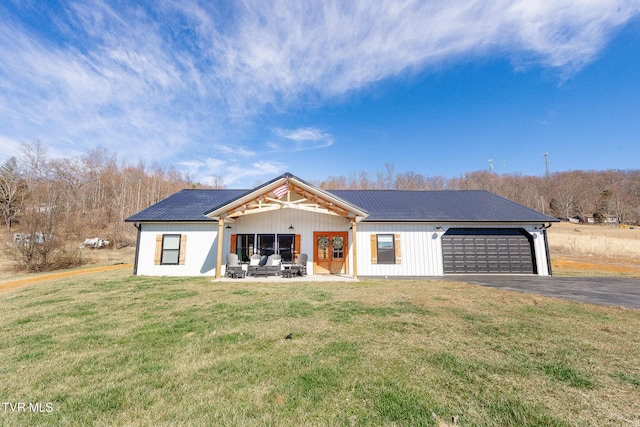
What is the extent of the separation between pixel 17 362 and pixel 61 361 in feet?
2.04

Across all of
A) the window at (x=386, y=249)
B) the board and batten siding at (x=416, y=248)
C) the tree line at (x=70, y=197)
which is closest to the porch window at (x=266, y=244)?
the board and batten siding at (x=416, y=248)

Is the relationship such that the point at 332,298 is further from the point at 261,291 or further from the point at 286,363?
the point at 286,363

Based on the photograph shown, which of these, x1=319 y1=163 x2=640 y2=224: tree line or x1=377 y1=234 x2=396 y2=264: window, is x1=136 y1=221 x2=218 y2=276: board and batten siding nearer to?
x1=377 y1=234 x2=396 y2=264: window

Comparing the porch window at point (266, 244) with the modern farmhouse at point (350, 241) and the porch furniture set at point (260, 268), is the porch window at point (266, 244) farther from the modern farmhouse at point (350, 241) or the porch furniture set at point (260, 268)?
the porch furniture set at point (260, 268)

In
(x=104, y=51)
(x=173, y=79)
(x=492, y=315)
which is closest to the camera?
(x=492, y=315)

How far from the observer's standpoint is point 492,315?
5.64m

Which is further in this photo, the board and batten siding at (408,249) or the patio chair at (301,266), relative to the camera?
the board and batten siding at (408,249)

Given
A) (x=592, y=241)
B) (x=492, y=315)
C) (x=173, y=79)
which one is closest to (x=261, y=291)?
(x=492, y=315)

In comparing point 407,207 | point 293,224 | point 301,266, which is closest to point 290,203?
point 293,224

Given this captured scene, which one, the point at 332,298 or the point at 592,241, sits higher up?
the point at 592,241

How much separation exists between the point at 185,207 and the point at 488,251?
16019 mm

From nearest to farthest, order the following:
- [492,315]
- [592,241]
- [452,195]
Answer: [492,315]
[452,195]
[592,241]

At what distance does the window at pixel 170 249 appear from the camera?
1236 centimetres

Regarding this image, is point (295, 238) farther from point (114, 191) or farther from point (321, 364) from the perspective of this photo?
point (114, 191)
